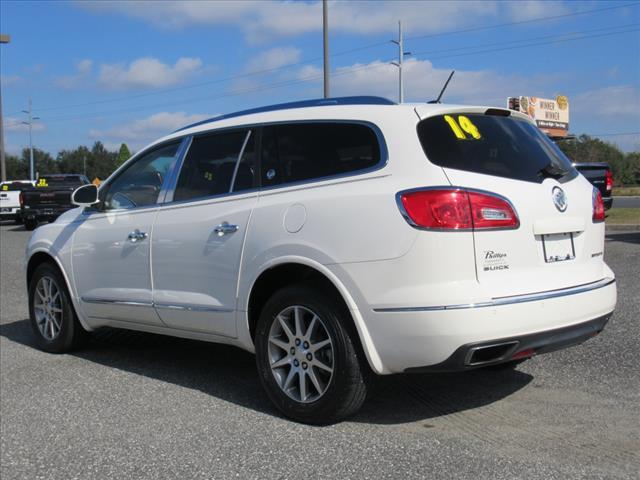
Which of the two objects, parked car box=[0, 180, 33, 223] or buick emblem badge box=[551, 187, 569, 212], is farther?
parked car box=[0, 180, 33, 223]

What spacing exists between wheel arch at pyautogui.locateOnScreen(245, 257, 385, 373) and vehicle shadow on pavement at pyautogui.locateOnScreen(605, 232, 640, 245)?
10.4m

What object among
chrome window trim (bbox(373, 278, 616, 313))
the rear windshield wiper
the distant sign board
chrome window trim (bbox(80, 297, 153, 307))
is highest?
the distant sign board

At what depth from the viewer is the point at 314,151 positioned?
13.8 ft

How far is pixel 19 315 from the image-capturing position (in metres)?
8.14

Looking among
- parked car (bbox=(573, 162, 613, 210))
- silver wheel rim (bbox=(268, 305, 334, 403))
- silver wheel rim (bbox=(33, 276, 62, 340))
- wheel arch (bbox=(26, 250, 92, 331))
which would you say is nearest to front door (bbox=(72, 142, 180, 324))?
wheel arch (bbox=(26, 250, 92, 331))

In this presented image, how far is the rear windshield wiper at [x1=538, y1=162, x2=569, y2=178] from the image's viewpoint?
13.1 ft

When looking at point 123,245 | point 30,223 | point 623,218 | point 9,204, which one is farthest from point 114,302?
point 9,204

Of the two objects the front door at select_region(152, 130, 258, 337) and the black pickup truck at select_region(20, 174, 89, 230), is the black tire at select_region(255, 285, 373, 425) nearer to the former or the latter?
the front door at select_region(152, 130, 258, 337)

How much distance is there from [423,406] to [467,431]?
1.63 ft

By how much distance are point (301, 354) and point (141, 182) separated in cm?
216

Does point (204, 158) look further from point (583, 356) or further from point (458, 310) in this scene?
point (583, 356)

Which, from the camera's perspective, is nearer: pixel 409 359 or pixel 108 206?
pixel 409 359

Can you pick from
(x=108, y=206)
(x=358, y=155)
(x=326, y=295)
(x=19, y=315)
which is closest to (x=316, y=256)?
(x=326, y=295)

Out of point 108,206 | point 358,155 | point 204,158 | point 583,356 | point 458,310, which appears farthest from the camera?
point 108,206
